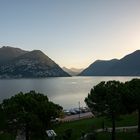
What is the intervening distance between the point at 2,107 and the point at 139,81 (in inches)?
A: 1039

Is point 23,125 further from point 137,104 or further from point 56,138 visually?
point 137,104

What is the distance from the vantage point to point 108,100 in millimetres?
50906

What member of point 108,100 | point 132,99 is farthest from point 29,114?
point 132,99

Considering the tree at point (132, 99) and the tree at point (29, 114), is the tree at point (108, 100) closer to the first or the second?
the tree at point (132, 99)

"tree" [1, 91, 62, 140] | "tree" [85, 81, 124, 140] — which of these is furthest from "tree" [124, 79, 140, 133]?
"tree" [1, 91, 62, 140]

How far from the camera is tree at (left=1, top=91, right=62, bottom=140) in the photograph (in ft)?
139

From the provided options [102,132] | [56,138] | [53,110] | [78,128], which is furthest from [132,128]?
[53,110]

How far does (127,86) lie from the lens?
184 ft

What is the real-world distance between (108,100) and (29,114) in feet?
46.4

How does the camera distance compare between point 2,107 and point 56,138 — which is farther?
point 56,138

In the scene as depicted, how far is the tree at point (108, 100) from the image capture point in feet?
167

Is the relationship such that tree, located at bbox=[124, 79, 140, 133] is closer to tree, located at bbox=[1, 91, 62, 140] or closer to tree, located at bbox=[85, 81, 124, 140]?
tree, located at bbox=[85, 81, 124, 140]

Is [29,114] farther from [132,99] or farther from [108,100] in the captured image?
[132,99]

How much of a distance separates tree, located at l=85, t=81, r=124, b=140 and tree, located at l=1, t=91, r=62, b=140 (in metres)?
9.43
